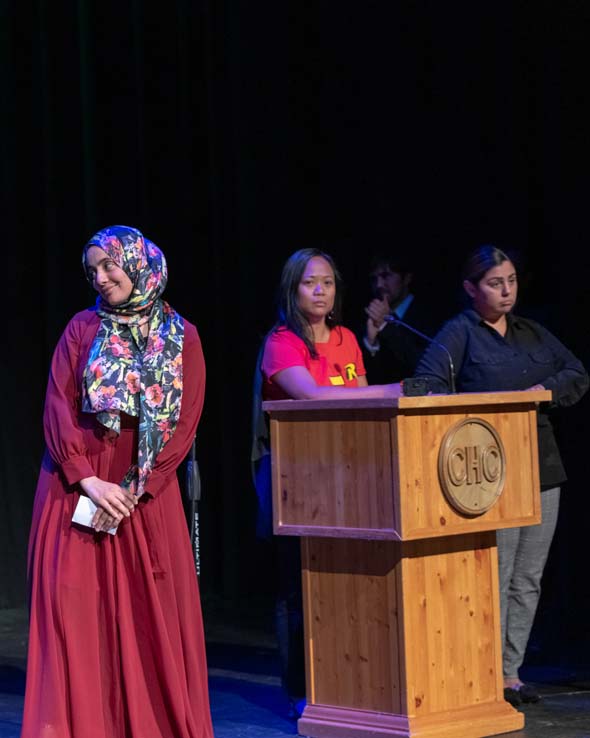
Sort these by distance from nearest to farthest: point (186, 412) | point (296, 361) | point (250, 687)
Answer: point (186, 412), point (296, 361), point (250, 687)

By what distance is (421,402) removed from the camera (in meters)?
3.53

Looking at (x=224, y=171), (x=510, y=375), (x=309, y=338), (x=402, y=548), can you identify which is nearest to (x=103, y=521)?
(x=402, y=548)

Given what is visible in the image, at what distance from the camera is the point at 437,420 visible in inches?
143

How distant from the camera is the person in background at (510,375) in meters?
4.21

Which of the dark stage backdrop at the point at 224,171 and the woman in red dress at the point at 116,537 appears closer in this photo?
the woman in red dress at the point at 116,537

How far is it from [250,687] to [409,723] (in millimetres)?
1176

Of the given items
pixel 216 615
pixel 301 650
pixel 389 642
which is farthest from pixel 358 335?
pixel 389 642

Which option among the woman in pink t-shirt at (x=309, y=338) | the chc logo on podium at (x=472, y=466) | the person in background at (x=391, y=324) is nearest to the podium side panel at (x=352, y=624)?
the chc logo on podium at (x=472, y=466)

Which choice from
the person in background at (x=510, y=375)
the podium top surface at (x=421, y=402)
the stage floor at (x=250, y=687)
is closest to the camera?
the podium top surface at (x=421, y=402)

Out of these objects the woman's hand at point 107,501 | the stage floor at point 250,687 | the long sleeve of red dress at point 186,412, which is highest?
the long sleeve of red dress at point 186,412

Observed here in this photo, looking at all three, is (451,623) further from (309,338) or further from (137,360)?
(137,360)

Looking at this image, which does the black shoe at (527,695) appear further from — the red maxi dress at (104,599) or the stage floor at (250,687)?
the red maxi dress at (104,599)

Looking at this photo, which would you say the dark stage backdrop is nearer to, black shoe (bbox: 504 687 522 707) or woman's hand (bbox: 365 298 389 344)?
woman's hand (bbox: 365 298 389 344)

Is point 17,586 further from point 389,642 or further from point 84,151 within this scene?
point 389,642
